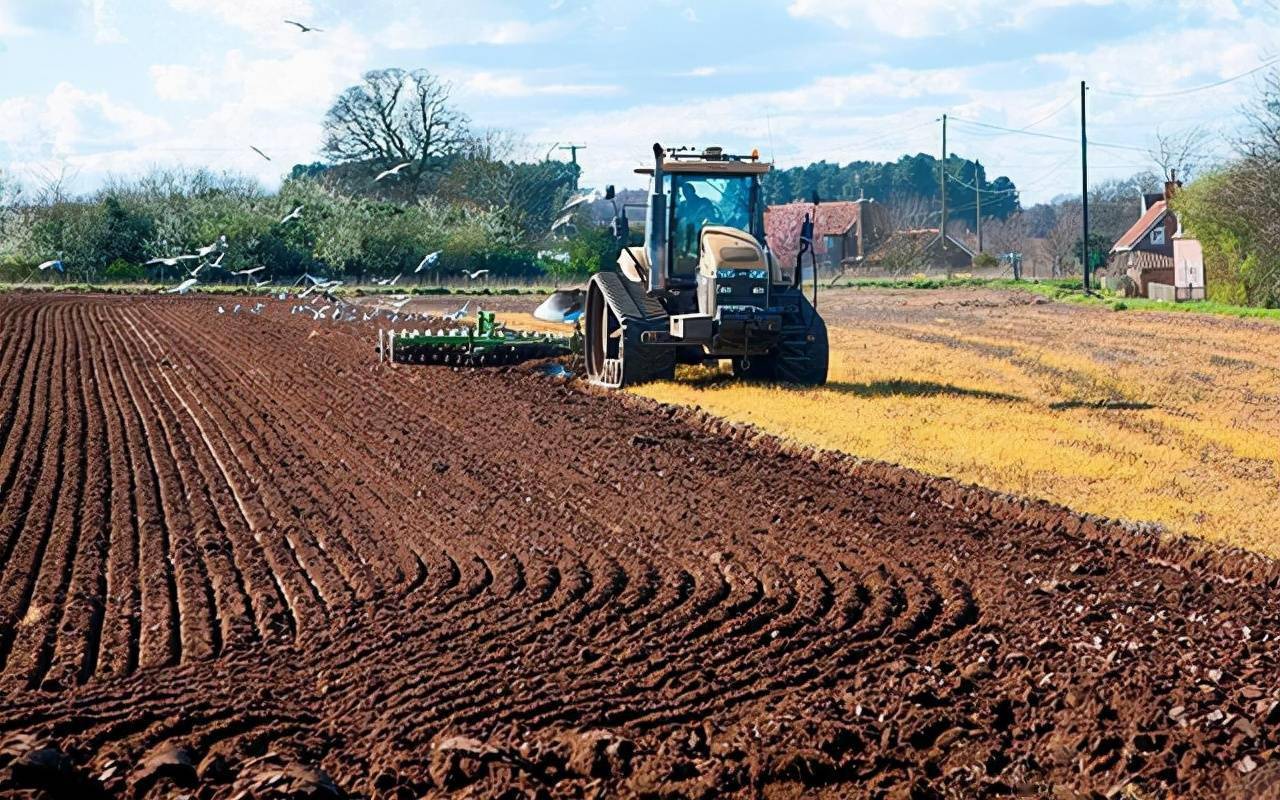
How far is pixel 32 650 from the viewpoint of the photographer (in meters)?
8.12

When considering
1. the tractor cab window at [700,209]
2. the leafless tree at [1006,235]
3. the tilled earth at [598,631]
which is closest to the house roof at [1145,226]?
the leafless tree at [1006,235]

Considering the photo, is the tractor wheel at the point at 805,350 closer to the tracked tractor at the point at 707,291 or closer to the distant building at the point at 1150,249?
the tracked tractor at the point at 707,291

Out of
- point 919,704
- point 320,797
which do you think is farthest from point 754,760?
point 320,797

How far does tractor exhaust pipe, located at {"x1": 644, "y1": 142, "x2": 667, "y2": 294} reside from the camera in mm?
18625

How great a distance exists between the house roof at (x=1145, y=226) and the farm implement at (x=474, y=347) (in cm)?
5408

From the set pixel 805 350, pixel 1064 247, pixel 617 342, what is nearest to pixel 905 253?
pixel 1064 247

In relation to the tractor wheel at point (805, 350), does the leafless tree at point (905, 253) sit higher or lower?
higher

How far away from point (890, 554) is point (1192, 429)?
6913 mm

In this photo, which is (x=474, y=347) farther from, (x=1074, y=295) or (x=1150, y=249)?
(x=1150, y=249)

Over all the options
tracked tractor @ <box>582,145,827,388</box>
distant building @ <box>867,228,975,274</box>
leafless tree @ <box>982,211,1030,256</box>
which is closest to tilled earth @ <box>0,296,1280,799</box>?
tracked tractor @ <box>582,145,827,388</box>

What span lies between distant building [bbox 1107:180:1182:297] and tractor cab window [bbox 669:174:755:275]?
32.3 metres

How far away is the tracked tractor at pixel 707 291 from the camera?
59.4 ft

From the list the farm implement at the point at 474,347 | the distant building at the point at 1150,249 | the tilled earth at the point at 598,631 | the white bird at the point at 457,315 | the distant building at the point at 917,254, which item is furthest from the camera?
the distant building at the point at 917,254

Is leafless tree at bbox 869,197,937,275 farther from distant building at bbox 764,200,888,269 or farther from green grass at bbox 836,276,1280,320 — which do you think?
green grass at bbox 836,276,1280,320
